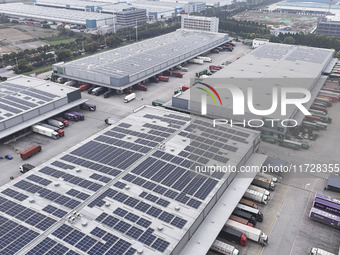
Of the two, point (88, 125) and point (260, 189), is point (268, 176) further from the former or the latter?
point (88, 125)

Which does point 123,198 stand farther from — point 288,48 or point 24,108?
point 288,48

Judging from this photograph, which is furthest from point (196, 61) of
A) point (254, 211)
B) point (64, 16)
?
point (64, 16)

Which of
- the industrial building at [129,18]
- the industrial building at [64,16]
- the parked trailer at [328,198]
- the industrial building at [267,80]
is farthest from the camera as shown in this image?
the industrial building at [64,16]

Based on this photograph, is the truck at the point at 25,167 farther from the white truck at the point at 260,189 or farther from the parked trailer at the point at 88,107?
the white truck at the point at 260,189

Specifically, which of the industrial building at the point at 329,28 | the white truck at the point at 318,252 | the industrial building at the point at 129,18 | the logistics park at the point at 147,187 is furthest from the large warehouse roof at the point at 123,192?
the industrial building at the point at 129,18

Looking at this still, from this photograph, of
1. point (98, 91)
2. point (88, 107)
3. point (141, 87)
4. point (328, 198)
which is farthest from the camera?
point (141, 87)
